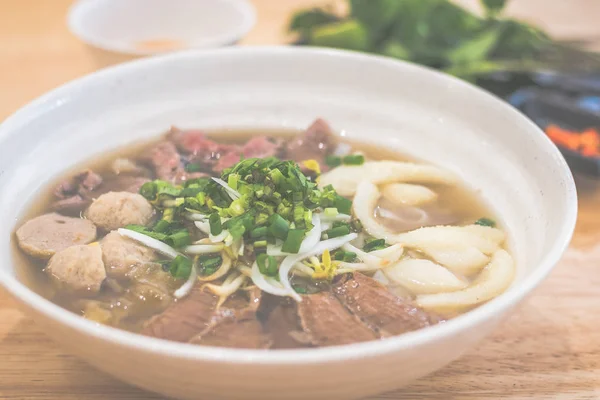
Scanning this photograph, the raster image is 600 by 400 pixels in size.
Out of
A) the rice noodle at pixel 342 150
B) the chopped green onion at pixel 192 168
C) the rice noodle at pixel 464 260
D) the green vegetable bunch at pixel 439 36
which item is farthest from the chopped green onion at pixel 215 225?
the green vegetable bunch at pixel 439 36

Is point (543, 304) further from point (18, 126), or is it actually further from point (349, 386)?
point (18, 126)

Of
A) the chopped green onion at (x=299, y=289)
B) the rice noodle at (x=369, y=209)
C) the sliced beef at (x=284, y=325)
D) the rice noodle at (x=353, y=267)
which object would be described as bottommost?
the sliced beef at (x=284, y=325)

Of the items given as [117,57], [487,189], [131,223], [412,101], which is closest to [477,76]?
[412,101]

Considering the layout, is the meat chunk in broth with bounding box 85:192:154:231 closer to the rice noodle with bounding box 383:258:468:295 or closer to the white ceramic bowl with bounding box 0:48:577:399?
the white ceramic bowl with bounding box 0:48:577:399

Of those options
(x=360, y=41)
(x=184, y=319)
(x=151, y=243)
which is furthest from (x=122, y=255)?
(x=360, y=41)

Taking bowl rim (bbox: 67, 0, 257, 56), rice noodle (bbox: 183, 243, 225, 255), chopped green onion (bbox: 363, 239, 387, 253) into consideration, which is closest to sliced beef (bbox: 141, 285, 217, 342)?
rice noodle (bbox: 183, 243, 225, 255)

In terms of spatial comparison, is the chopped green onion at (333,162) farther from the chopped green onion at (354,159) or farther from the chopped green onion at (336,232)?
the chopped green onion at (336,232)

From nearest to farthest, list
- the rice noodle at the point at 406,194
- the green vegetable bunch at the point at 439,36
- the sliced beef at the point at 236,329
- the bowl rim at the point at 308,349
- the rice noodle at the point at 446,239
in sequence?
the bowl rim at the point at 308,349
the sliced beef at the point at 236,329
the rice noodle at the point at 446,239
the rice noodle at the point at 406,194
the green vegetable bunch at the point at 439,36

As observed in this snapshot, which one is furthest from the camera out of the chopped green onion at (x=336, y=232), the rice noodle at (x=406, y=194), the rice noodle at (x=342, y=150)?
the rice noodle at (x=342, y=150)
